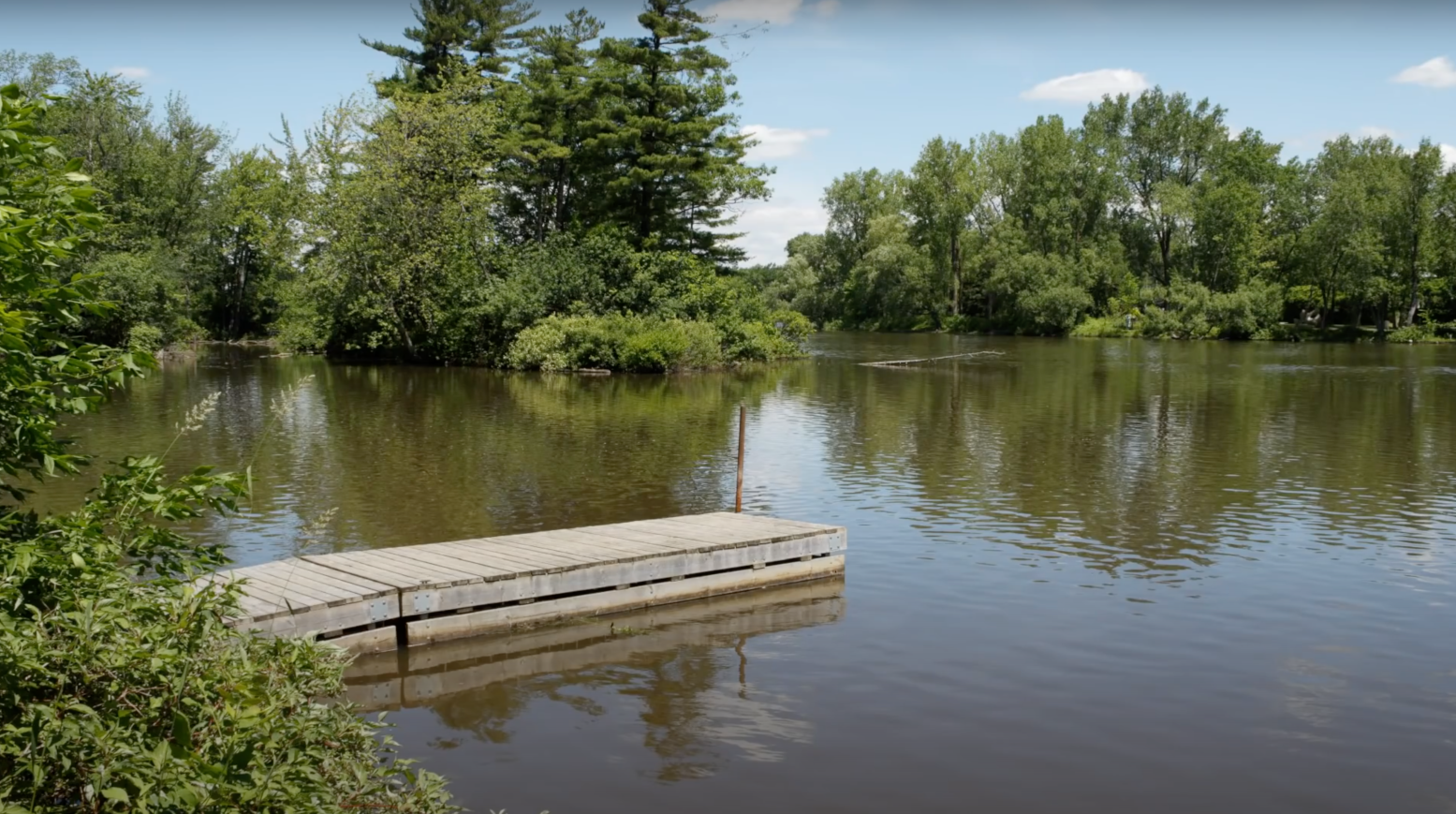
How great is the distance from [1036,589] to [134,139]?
5676 cm

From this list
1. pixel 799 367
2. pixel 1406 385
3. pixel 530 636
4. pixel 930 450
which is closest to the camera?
pixel 530 636

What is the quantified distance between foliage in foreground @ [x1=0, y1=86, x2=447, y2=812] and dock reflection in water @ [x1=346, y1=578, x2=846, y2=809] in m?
2.56

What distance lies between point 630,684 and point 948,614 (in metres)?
3.61

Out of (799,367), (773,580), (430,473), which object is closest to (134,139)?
(799,367)

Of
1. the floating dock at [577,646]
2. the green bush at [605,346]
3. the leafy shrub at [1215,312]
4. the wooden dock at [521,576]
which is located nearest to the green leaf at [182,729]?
the wooden dock at [521,576]

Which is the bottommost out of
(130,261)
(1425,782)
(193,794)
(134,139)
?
(1425,782)

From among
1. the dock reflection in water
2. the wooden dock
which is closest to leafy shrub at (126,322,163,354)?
the wooden dock

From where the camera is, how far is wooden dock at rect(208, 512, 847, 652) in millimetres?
9695

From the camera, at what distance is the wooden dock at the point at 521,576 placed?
9695 mm

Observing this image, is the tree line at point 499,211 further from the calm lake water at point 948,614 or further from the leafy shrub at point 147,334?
the calm lake water at point 948,614

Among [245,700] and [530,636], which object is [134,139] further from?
[245,700]

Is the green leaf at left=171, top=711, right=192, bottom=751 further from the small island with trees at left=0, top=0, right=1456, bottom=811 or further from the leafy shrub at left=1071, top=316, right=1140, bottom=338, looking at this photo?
the leafy shrub at left=1071, top=316, right=1140, bottom=338

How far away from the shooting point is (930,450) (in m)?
23.1

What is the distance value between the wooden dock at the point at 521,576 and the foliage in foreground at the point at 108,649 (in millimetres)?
3433
